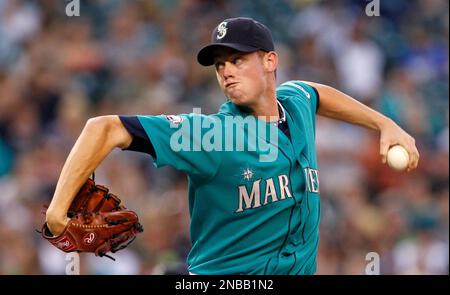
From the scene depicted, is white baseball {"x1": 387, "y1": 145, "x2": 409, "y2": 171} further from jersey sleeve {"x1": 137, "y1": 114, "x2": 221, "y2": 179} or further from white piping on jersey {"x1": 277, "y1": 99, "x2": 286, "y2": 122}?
jersey sleeve {"x1": 137, "y1": 114, "x2": 221, "y2": 179}

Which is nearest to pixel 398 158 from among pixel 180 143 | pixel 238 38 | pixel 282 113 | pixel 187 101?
pixel 282 113

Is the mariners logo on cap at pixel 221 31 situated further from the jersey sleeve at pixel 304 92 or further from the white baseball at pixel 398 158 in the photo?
the white baseball at pixel 398 158

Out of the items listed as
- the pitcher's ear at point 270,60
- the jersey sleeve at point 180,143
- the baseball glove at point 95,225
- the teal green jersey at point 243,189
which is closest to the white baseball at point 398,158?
the teal green jersey at point 243,189

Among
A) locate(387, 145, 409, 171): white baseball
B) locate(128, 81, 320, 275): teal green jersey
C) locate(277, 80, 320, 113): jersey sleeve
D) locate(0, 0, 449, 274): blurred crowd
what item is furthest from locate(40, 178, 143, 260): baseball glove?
locate(0, 0, 449, 274): blurred crowd

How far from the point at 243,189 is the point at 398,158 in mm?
760

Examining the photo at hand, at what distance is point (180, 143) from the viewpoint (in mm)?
3732

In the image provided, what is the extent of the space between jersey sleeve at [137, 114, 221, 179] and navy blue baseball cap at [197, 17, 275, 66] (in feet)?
1.20

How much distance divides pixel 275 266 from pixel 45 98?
4469mm

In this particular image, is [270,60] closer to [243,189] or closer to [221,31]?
[221,31]

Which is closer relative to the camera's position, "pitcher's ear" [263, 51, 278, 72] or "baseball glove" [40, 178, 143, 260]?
"baseball glove" [40, 178, 143, 260]

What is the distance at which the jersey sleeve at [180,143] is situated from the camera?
369 centimetres

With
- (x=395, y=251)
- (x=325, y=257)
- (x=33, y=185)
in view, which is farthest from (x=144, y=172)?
(x=395, y=251)

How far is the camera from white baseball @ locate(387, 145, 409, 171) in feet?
13.6

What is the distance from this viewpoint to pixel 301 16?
29.7 feet
